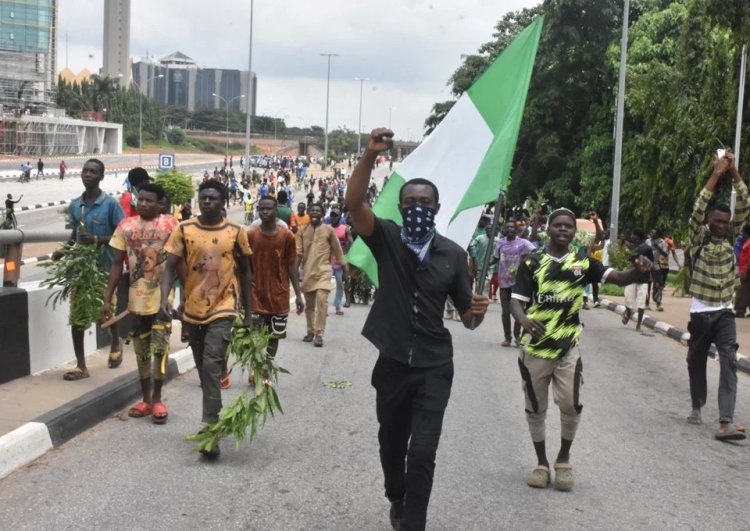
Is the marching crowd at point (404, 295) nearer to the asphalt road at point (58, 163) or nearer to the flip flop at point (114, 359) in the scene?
the flip flop at point (114, 359)

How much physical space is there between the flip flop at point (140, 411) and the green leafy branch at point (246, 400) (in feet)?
3.77

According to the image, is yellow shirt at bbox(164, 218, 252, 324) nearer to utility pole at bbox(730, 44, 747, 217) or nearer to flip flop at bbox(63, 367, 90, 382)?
flip flop at bbox(63, 367, 90, 382)

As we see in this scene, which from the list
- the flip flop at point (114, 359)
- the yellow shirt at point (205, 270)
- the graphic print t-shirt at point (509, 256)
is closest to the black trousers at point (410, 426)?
the yellow shirt at point (205, 270)

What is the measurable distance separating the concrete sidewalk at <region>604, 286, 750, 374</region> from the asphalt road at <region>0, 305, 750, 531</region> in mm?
5346

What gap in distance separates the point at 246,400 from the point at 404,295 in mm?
2206

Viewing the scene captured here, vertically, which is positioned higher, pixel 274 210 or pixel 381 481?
pixel 274 210

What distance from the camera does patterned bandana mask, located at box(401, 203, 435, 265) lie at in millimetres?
4898

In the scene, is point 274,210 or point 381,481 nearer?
point 381,481

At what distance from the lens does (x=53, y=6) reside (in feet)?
370

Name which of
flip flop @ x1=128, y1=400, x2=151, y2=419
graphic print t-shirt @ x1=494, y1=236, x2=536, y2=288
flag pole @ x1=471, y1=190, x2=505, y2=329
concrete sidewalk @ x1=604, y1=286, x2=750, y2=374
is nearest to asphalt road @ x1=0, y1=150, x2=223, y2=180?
concrete sidewalk @ x1=604, y1=286, x2=750, y2=374

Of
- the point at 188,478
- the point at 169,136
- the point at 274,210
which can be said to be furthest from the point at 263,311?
the point at 169,136

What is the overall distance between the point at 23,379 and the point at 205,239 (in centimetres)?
280

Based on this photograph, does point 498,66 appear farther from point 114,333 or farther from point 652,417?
point 114,333

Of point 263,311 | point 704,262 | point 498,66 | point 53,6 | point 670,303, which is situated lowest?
point 670,303
